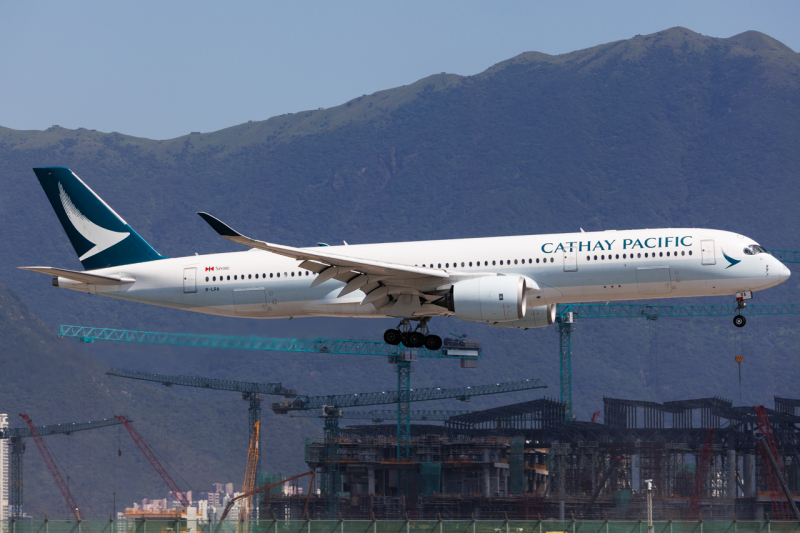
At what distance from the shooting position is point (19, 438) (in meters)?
191

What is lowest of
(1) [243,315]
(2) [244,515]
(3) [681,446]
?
(2) [244,515]

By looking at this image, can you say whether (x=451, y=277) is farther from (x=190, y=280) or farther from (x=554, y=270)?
(x=190, y=280)

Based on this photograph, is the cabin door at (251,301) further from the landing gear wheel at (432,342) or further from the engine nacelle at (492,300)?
the engine nacelle at (492,300)

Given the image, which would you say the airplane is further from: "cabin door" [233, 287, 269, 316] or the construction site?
the construction site

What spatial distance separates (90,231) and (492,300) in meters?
23.9

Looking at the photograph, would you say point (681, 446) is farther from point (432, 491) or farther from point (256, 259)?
point (256, 259)

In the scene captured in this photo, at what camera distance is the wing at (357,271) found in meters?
46.8

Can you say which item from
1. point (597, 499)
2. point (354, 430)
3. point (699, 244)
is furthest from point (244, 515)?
point (699, 244)

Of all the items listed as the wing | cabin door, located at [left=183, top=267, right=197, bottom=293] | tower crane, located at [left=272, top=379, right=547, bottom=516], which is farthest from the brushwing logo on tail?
tower crane, located at [left=272, top=379, right=547, bottom=516]

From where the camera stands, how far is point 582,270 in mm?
47812

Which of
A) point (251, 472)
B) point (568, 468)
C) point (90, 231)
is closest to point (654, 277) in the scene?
point (90, 231)

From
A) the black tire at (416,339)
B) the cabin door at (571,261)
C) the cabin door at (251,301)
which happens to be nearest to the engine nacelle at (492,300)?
the cabin door at (571,261)

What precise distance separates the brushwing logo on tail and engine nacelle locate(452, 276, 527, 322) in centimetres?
2042

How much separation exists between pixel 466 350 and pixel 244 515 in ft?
152
